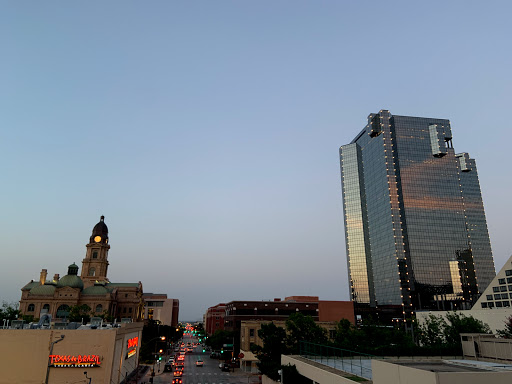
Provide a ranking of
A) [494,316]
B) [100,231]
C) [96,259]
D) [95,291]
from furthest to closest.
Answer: [100,231] → [96,259] → [95,291] → [494,316]

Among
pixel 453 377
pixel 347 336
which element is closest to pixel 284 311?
pixel 347 336

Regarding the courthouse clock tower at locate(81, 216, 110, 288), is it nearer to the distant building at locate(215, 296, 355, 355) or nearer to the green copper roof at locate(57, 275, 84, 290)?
the green copper roof at locate(57, 275, 84, 290)

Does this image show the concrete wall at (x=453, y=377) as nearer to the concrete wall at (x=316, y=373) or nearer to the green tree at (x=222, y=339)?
the concrete wall at (x=316, y=373)

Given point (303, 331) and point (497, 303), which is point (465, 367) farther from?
point (497, 303)

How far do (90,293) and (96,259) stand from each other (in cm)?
2551

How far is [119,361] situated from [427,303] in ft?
544

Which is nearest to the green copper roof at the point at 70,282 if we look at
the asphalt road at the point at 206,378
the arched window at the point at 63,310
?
the arched window at the point at 63,310

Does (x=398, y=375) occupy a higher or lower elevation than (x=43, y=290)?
lower

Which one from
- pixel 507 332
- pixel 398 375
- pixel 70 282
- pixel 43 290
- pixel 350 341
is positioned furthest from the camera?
pixel 70 282

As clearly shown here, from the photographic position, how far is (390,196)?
196 metres

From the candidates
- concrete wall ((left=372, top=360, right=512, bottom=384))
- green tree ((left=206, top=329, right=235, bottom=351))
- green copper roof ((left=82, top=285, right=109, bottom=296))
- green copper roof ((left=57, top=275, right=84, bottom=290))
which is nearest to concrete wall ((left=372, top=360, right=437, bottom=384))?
concrete wall ((left=372, top=360, right=512, bottom=384))

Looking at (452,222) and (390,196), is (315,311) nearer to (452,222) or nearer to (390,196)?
(390,196)

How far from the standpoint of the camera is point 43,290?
5930 inches

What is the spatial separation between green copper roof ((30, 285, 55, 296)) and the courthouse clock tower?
844 inches
